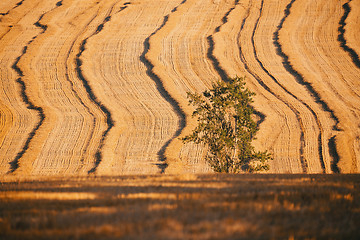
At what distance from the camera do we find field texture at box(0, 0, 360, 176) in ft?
77.2

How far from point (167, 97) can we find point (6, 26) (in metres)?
32.1

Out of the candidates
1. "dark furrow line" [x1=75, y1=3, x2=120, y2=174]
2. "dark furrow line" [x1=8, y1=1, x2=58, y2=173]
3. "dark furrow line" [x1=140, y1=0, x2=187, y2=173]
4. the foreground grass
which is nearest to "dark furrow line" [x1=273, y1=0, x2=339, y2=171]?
"dark furrow line" [x1=140, y1=0, x2=187, y2=173]

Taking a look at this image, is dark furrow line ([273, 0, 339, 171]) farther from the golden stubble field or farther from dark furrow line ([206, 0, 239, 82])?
dark furrow line ([206, 0, 239, 82])

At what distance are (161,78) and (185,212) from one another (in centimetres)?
3164

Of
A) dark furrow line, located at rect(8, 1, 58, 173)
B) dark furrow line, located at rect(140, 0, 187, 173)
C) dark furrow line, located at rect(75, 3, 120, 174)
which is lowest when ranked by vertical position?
dark furrow line, located at rect(140, 0, 187, 173)

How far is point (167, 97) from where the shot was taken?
109 feet

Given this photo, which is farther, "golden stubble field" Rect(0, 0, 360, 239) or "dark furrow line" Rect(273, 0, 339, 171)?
"dark furrow line" Rect(273, 0, 339, 171)

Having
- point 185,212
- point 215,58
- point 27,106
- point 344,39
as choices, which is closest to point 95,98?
point 27,106

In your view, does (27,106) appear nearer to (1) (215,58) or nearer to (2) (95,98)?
(2) (95,98)

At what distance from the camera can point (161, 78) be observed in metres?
36.9

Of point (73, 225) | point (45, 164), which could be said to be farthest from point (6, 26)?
point (73, 225)

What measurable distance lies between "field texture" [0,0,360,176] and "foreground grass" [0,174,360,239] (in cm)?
615

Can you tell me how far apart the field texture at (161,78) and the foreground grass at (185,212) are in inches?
242

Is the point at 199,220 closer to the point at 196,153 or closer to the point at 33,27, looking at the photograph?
the point at 196,153
